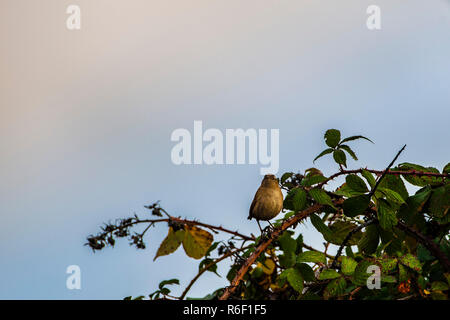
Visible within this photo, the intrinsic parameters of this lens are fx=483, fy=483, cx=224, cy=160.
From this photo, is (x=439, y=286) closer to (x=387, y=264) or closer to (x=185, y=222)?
(x=387, y=264)

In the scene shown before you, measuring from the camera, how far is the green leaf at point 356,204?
1297 millimetres

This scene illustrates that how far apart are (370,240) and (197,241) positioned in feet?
2.53

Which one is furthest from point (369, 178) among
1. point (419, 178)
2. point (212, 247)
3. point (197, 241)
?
point (197, 241)

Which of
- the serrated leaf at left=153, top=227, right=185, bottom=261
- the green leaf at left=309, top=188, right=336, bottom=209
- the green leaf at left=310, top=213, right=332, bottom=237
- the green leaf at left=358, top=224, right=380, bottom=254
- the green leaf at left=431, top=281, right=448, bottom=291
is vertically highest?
A: the green leaf at left=309, top=188, right=336, bottom=209

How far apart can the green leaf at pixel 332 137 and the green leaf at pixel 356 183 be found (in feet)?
0.46

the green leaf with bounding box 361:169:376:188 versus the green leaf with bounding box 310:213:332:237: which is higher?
the green leaf with bounding box 361:169:376:188

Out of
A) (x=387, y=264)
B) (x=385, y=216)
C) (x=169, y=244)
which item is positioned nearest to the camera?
(x=385, y=216)

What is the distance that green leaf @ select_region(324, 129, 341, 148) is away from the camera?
1444mm

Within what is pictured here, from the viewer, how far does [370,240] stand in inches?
55.0

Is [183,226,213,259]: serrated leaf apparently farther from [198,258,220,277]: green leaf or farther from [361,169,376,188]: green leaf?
[361,169,376,188]: green leaf

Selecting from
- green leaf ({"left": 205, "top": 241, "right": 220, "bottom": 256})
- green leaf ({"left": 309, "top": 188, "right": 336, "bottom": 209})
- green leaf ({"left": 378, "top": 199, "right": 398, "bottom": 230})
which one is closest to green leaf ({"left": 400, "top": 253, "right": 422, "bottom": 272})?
green leaf ({"left": 378, "top": 199, "right": 398, "bottom": 230})

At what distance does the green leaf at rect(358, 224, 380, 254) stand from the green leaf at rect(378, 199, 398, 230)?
10 centimetres
